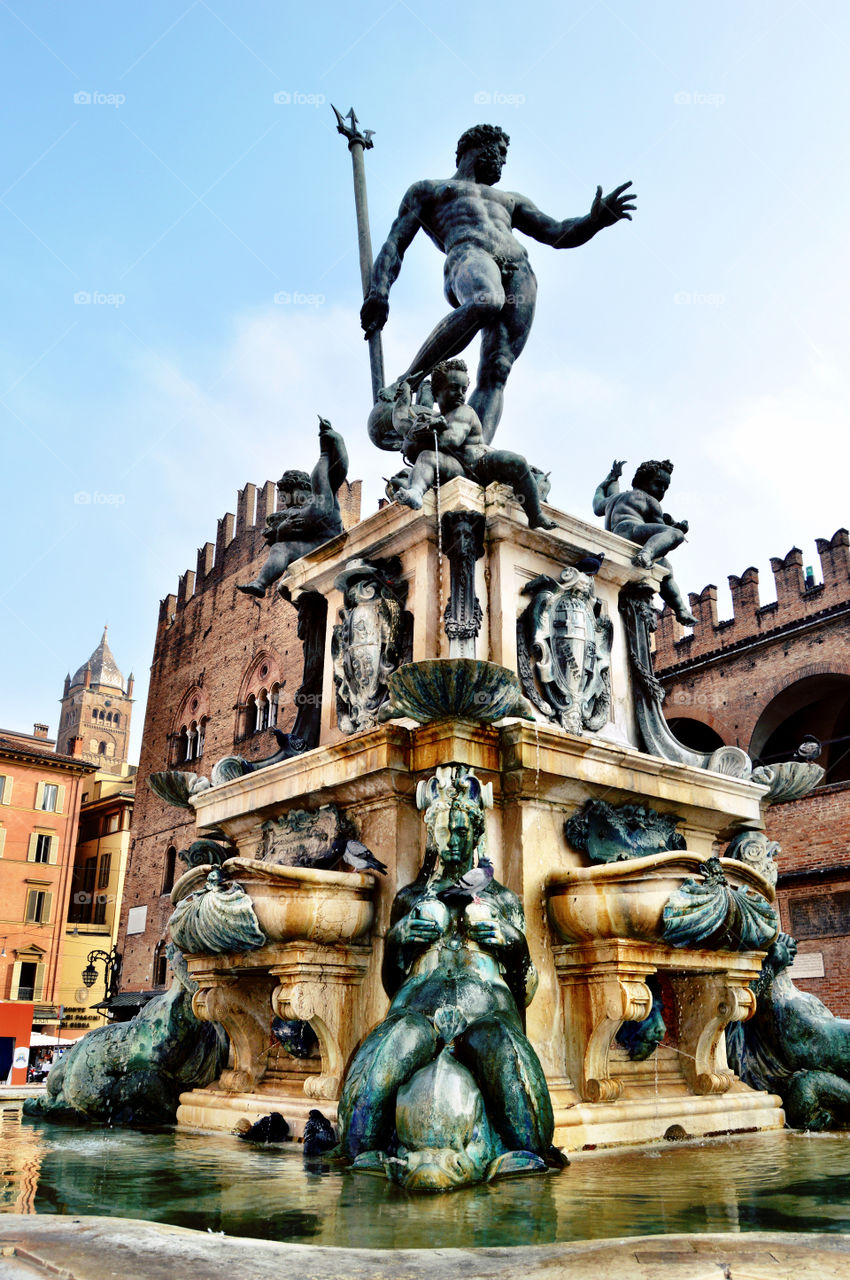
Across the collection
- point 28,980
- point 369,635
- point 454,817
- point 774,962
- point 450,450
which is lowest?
point 774,962

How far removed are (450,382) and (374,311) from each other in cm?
166

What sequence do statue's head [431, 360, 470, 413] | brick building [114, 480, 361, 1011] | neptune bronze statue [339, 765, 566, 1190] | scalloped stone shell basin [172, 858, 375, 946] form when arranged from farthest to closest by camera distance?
1. brick building [114, 480, 361, 1011]
2. statue's head [431, 360, 470, 413]
3. scalloped stone shell basin [172, 858, 375, 946]
4. neptune bronze statue [339, 765, 566, 1190]

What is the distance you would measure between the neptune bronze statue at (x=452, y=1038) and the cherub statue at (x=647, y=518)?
295cm

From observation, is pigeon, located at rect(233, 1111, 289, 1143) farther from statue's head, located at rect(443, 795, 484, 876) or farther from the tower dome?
the tower dome

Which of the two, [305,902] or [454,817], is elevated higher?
[454,817]

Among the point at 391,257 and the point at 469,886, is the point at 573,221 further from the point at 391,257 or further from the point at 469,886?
the point at 469,886

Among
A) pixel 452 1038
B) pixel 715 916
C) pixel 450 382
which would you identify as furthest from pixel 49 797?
pixel 452 1038

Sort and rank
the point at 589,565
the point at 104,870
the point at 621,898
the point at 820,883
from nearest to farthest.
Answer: the point at 621,898
the point at 589,565
the point at 820,883
the point at 104,870

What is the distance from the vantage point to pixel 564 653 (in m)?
5.95

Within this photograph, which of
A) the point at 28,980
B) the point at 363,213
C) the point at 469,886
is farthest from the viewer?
the point at 28,980

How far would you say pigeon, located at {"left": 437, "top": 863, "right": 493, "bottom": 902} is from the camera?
437 cm

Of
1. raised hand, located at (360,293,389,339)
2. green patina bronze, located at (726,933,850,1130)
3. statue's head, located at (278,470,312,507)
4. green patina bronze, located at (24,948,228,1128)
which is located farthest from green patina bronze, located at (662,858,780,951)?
raised hand, located at (360,293,389,339)

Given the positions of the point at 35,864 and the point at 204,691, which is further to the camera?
the point at 35,864

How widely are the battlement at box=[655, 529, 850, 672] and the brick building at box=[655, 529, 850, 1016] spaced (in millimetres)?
26
